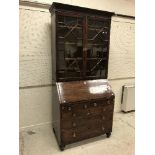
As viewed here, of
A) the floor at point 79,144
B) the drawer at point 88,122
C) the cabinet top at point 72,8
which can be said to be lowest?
the floor at point 79,144

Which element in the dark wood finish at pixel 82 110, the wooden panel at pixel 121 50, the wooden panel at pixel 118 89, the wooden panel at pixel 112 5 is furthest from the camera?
the wooden panel at pixel 118 89

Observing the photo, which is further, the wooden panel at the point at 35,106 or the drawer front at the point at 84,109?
the wooden panel at the point at 35,106

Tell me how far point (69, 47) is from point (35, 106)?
1.27 meters

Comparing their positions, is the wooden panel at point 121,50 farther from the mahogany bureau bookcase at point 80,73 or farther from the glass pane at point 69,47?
the glass pane at point 69,47

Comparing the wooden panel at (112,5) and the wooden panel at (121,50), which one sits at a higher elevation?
the wooden panel at (112,5)

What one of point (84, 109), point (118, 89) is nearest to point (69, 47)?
point (84, 109)

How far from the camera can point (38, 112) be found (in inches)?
119

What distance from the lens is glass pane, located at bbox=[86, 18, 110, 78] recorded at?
8.76 feet

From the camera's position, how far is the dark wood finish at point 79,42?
2420 mm

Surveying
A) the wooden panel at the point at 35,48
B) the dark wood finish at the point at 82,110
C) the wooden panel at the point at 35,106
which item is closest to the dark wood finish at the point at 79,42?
the dark wood finish at the point at 82,110

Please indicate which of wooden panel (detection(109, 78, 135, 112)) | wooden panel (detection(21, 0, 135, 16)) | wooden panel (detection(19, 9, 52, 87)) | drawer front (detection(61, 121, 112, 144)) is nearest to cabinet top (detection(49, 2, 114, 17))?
wooden panel (detection(19, 9, 52, 87))
